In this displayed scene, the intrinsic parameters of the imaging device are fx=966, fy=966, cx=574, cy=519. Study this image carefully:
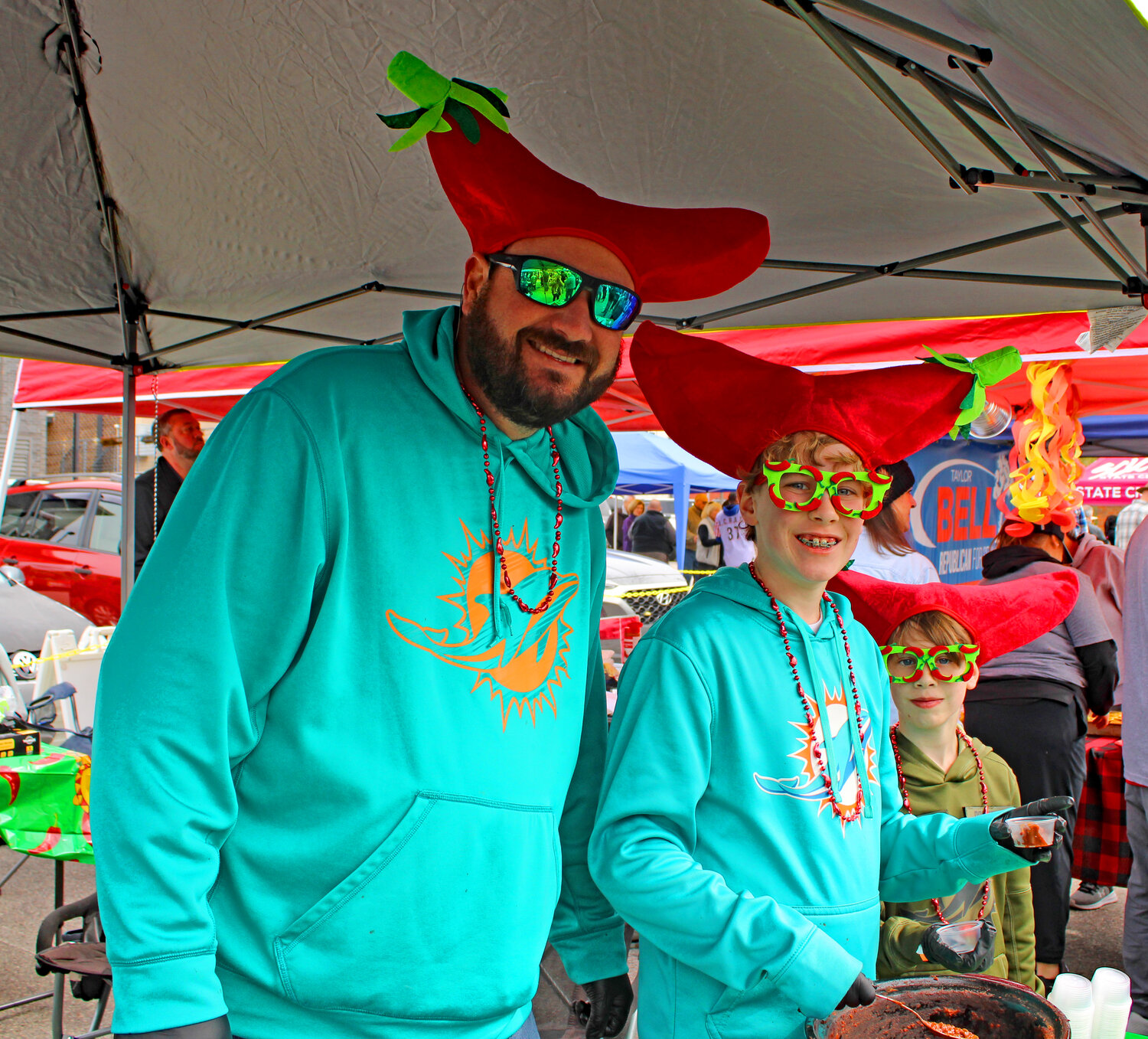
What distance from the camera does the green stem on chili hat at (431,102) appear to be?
1.39 metres

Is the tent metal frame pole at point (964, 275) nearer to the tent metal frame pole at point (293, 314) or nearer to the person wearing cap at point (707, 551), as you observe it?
the tent metal frame pole at point (293, 314)

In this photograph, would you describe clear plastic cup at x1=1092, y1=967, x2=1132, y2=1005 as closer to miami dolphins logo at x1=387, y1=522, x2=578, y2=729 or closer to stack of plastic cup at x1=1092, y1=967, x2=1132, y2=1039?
stack of plastic cup at x1=1092, y1=967, x2=1132, y2=1039

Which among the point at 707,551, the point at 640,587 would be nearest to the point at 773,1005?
the point at 640,587

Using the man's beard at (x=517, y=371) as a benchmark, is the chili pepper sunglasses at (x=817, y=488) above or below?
below

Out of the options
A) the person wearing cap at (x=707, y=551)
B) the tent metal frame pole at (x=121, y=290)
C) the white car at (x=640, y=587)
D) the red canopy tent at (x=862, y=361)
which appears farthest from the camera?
the person wearing cap at (x=707, y=551)

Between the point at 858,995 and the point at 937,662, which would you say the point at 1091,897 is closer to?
the point at 937,662

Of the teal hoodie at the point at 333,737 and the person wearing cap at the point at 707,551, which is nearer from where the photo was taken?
the teal hoodie at the point at 333,737

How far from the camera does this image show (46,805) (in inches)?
123

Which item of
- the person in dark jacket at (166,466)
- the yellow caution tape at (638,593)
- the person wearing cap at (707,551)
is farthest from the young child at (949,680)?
the person wearing cap at (707,551)

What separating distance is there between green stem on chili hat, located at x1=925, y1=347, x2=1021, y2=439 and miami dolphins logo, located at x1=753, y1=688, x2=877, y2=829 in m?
0.76

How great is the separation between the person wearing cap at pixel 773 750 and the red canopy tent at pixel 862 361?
1416mm

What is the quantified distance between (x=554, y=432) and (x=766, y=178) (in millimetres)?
985

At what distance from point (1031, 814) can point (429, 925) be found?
1.15 meters

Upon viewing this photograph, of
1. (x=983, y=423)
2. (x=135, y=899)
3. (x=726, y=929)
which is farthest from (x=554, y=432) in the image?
(x=983, y=423)
